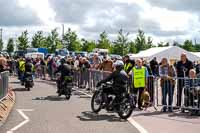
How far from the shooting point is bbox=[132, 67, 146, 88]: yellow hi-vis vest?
16.2 metres

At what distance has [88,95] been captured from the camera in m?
21.5

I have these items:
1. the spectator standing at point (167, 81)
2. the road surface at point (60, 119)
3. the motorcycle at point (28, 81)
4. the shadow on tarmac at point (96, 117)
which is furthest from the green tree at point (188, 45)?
the shadow on tarmac at point (96, 117)

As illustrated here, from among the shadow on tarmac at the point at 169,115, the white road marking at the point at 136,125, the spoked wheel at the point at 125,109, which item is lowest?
the white road marking at the point at 136,125

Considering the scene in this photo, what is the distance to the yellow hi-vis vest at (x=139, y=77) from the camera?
636 inches

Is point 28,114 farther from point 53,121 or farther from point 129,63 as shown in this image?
point 129,63

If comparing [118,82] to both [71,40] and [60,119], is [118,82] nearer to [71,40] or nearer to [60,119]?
[60,119]

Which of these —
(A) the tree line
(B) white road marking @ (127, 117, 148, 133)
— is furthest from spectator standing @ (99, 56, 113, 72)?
(A) the tree line

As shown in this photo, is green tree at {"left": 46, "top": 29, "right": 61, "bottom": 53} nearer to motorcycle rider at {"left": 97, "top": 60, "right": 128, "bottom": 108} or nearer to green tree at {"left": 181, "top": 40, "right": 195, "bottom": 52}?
green tree at {"left": 181, "top": 40, "right": 195, "bottom": 52}

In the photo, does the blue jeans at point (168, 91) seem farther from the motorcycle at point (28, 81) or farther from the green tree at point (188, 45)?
the green tree at point (188, 45)

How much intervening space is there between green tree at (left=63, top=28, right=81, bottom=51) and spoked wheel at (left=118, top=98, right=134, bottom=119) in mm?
68814

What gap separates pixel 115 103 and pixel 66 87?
6.03 m

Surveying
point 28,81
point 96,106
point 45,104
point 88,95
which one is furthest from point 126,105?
point 28,81

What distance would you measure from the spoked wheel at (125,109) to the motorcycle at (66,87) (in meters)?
5.97

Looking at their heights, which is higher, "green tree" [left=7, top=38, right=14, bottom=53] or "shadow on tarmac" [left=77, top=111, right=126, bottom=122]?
"green tree" [left=7, top=38, right=14, bottom=53]
